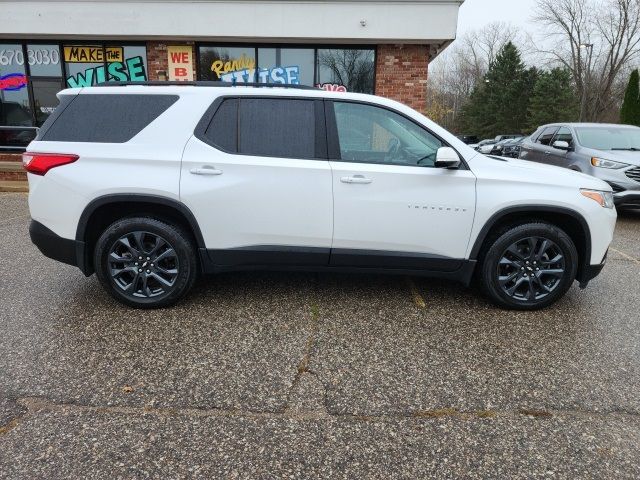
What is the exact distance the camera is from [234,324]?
3674 millimetres

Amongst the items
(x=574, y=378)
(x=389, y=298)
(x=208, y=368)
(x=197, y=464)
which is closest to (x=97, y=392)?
(x=208, y=368)

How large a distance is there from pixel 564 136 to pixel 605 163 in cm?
133

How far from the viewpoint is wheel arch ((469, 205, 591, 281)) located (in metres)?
3.77

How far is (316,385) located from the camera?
9.37ft

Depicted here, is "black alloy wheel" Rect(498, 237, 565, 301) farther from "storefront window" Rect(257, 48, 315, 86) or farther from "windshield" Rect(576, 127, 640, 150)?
"storefront window" Rect(257, 48, 315, 86)

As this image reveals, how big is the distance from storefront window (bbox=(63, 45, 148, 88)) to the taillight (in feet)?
27.6

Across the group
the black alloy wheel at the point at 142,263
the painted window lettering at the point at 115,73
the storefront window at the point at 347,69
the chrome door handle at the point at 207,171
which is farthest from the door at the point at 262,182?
the painted window lettering at the point at 115,73

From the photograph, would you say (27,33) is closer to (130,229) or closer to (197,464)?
(130,229)

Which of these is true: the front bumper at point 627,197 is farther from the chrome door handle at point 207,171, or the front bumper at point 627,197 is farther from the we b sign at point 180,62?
the we b sign at point 180,62

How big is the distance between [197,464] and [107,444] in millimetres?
488

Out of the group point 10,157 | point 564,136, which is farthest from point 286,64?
point 10,157

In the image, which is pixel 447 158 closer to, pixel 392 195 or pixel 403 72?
pixel 392 195

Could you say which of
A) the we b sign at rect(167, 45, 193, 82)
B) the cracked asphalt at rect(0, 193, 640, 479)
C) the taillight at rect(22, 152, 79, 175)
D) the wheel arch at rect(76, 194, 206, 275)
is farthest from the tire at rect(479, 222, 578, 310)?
the we b sign at rect(167, 45, 193, 82)

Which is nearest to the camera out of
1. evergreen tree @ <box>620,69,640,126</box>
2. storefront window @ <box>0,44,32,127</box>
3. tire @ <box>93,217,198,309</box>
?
tire @ <box>93,217,198,309</box>
